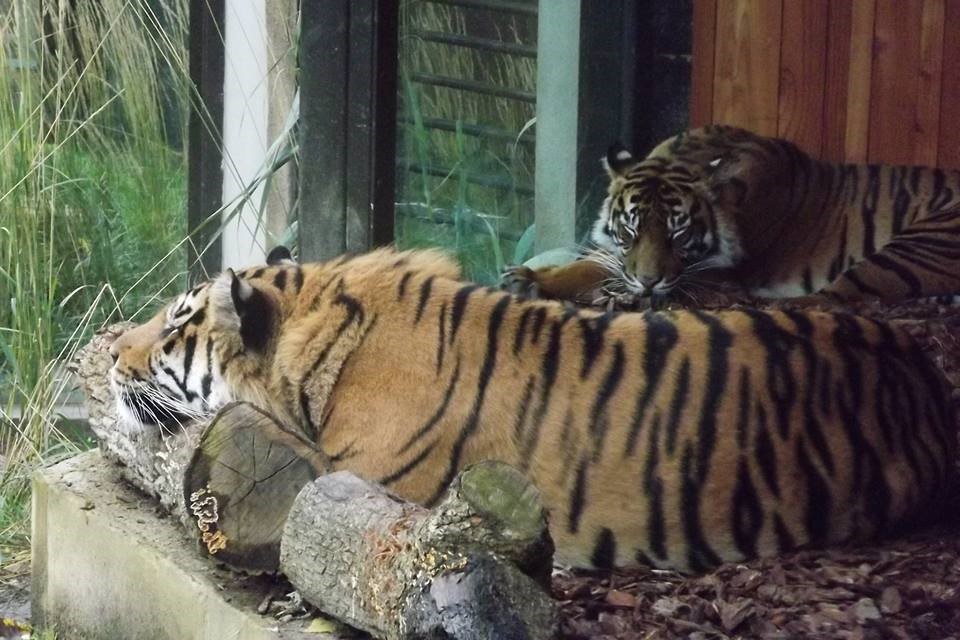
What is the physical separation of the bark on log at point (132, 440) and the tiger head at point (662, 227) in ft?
7.37

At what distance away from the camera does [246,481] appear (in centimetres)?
386

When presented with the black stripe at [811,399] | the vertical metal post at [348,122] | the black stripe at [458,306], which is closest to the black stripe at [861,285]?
the vertical metal post at [348,122]

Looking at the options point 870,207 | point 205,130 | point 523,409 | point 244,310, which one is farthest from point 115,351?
point 870,207

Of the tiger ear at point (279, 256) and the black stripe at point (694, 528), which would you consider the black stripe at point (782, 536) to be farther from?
the tiger ear at point (279, 256)

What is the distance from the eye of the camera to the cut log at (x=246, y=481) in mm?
3854

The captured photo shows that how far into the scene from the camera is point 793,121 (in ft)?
23.1

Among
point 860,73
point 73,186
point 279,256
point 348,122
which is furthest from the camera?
point 860,73

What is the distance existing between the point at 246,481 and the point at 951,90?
389 centimetres

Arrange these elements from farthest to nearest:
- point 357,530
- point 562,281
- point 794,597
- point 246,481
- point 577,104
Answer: point 577,104
point 562,281
point 246,481
point 794,597
point 357,530

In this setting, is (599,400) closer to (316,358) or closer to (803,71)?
(316,358)

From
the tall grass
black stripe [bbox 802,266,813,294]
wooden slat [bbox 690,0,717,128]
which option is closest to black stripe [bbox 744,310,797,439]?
black stripe [bbox 802,266,813,294]

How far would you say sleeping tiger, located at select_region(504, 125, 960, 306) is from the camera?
648 centimetres

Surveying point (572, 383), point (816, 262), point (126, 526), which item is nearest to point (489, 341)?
point (572, 383)

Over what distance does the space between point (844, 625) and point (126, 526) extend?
2062mm
